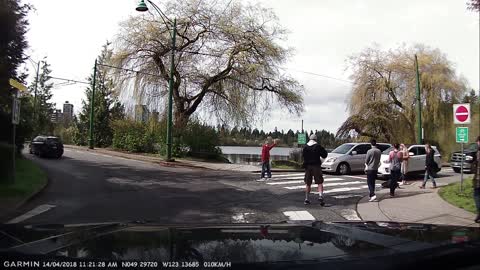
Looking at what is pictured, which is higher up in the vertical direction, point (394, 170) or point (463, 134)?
point (463, 134)

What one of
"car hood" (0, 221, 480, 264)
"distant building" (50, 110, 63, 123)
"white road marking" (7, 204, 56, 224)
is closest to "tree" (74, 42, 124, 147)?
"distant building" (50, 110, 63, 123)

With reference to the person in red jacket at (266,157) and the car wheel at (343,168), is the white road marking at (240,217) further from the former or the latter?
the car wheel at (343,168)

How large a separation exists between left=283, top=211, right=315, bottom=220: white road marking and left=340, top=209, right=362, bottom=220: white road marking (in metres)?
0.86

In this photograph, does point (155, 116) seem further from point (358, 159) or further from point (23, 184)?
point (23, 184)

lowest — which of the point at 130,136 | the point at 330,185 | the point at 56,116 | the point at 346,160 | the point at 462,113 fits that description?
the point at 330,185

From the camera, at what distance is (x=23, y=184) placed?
46.7ft

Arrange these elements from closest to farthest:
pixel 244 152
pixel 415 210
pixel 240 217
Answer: pixel 240 217
pixel 415 210
pixel 244 152

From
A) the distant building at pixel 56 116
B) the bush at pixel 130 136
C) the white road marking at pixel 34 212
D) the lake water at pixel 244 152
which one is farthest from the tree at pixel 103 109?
the white road marking at pixel 34 212

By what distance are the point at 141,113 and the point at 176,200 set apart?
70.9 ft

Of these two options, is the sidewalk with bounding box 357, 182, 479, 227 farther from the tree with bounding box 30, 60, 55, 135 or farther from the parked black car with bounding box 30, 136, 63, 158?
the tree with bounding box 30, 60, 55, 135

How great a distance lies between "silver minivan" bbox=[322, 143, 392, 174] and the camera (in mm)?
23141

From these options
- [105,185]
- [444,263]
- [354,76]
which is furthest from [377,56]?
[444,263]

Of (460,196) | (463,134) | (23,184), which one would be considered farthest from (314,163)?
(23,184)

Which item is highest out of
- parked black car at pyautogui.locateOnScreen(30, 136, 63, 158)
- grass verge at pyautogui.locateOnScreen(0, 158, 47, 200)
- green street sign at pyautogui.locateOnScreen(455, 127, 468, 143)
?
green street sign at pyautogui.locateOnScreen(455, 127, 468, 143)
